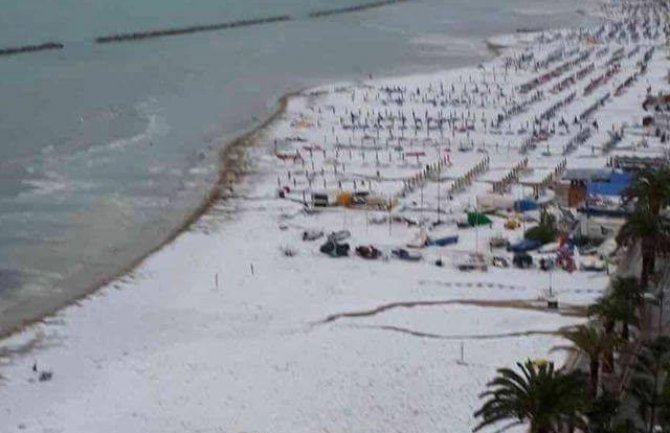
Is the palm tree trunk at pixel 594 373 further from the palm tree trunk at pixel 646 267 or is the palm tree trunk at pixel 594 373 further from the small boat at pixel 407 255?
the small boat at pixel 407 255

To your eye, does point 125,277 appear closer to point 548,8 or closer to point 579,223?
point 579,223

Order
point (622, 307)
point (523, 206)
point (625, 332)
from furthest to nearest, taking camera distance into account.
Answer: point (523, 206)
point (625, 332)
point (622, 307)

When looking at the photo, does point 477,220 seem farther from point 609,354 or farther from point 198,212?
point 609,354

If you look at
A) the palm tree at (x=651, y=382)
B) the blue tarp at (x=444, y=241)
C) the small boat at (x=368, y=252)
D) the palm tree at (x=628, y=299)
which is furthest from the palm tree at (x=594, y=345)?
the blue tarp at (x=444, y=241)

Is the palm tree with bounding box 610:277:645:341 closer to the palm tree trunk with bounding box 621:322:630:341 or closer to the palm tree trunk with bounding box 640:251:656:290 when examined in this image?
the palm tree trunk with bounding box 621:322:630:341

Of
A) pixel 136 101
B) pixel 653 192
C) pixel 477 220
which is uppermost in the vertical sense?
pixel 136 101

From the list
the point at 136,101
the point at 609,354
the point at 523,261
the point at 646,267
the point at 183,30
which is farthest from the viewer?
the point at 183,30

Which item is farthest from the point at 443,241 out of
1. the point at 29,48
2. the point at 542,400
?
the point at 29,48
